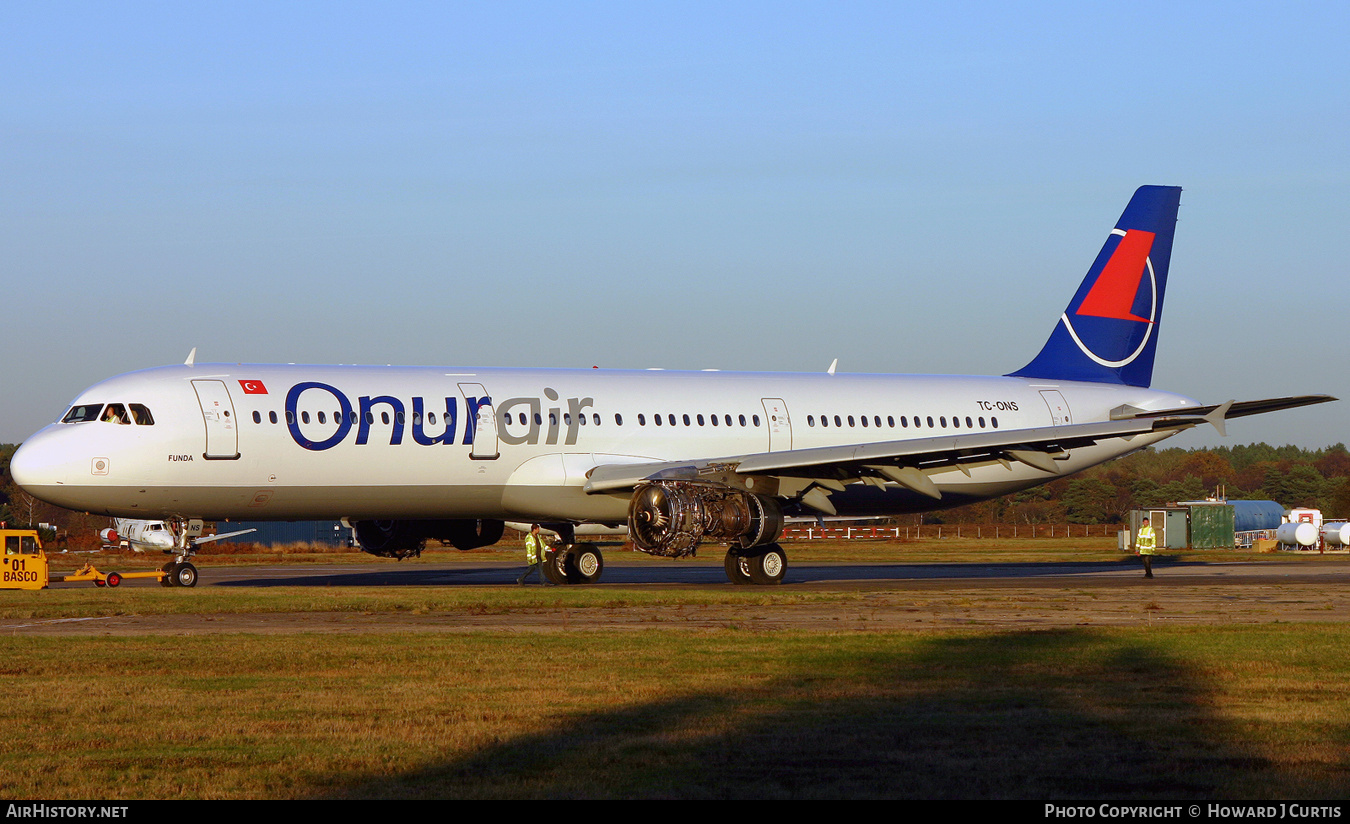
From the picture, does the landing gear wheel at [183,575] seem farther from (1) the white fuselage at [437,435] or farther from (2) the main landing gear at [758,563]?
(2) the main landing gear at [758,563]

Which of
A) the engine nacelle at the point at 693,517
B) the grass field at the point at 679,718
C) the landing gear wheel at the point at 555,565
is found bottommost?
the landing gear wheel at the point at 555,565

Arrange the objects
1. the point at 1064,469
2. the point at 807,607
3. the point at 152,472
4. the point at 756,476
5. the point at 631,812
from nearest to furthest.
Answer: the point at 631,812 → the point at 807,607 → the point at 152,472 → the point at 756,476 → the point at 1064,469

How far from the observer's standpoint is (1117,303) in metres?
42.4

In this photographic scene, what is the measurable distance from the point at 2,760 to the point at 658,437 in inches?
976

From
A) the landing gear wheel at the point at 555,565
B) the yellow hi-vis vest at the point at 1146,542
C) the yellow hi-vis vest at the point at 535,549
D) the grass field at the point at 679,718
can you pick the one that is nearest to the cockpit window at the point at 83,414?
the yellow hi-vis vest at the point at 535,549

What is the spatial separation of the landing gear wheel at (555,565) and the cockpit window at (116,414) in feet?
35.0

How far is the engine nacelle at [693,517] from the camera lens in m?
30.7

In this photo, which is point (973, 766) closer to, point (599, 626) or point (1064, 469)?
point (599, 626)

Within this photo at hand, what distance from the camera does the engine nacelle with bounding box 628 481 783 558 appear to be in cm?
3070

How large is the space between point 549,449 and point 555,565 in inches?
150

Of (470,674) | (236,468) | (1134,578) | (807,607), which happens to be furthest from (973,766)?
(1134,578)

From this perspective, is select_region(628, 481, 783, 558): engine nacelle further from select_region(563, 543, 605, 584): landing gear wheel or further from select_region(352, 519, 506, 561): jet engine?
select_region(352, 519, 506, 561): jet engine

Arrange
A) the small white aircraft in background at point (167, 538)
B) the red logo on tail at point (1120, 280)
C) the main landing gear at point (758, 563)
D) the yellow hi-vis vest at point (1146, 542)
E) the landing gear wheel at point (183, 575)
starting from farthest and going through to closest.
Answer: the red logo on tail at point (1120, 280) → the yellow hi-vis vest at point (1146, 542) → the main landing gear at point (758, 563) → the landing gear wheel at point (183, 575) → the small white aircraft in background at point (167, 538)

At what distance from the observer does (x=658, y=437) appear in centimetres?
3469
